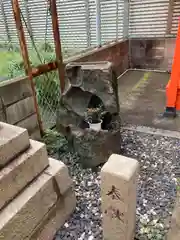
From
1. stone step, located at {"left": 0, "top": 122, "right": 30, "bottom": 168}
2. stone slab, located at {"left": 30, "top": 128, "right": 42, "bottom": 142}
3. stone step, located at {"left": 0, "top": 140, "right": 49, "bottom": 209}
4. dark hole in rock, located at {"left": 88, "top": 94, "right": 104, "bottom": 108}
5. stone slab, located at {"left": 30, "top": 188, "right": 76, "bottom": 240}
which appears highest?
stone step, located at {"left": 0, "top": 122, "right": 30, "bottom": 168}

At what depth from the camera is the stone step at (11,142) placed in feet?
4.57

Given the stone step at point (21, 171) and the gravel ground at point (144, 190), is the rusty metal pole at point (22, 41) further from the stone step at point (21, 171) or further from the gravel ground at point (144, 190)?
the stone step at point (21, 171)

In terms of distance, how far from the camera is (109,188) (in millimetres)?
1377

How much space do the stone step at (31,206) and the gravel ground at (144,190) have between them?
349mm

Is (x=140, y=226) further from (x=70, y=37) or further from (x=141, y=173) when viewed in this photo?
(x=70, y=37)

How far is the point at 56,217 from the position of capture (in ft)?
5.83

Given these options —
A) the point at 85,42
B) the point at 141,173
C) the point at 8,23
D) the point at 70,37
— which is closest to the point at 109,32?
the point at 85,42

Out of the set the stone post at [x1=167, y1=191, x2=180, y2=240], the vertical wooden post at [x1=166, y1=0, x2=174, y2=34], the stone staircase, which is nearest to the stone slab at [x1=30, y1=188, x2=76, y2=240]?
the stone staircase

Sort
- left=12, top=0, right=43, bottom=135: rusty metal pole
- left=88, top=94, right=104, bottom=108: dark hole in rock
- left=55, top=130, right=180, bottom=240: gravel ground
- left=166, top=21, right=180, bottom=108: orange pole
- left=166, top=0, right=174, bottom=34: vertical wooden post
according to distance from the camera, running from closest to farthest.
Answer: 1. left=55, top=130, right=180, bottom=240: gravel ground
2. left=12, top=0, right=43, bottom=135: rusty metal pole
3. left=88, top=94, right=104, bottom=108: dark hole in rock
4. left=166, top=21, right=180, bottom=108: orange pole
5. left=166, top=0, right=174, bottom=34: vertical wooden post

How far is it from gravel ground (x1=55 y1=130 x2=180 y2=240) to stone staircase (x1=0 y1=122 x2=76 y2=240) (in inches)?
9.1

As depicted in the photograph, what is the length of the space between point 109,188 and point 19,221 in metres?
0.68

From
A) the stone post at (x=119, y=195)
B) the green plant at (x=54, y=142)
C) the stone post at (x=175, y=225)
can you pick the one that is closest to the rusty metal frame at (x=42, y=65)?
the green plant at (x=54, y=142)

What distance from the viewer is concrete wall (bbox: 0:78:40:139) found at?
240cm

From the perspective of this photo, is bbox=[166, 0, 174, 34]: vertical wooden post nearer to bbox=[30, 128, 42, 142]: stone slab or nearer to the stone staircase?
bbox=[30, 128, 42, 142]: stone slab
